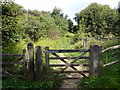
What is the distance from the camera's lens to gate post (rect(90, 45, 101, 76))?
13.6 feet

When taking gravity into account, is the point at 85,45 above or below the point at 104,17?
below

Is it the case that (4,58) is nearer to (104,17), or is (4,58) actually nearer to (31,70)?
(31,70)

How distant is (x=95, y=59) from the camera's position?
13.7 ft

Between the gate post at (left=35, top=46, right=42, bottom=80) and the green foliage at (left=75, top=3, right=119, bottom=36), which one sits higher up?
the green foliage at (left=75, top=3, right=119, bottom=36)

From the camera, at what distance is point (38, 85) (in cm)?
396

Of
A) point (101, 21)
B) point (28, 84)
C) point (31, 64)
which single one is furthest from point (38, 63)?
point (101, 21)

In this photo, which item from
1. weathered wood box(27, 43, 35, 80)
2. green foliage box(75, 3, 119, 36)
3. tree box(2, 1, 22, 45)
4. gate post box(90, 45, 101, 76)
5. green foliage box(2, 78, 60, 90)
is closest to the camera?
green foliage box(2, 78, 60, 90)

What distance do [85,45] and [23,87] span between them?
8.39 meters

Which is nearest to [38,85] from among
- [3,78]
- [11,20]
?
[3,78]

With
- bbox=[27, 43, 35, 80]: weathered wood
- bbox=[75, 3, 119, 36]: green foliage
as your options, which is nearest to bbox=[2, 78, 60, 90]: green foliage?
bbox=[27, 43, 35, 80]: weathered wood

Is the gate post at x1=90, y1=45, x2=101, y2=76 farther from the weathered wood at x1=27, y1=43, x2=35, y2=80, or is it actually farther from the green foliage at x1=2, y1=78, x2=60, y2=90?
the weathered wood at x1=27, y1=43, x2=35, y2=80

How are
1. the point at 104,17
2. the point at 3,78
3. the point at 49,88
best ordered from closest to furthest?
the point at 49,88
the point at 3,78
the point at 104,17

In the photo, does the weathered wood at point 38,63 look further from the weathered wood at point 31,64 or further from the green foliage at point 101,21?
the green foliage at point 101,21

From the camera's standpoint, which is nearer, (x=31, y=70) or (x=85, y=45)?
(x=31, y=70)
